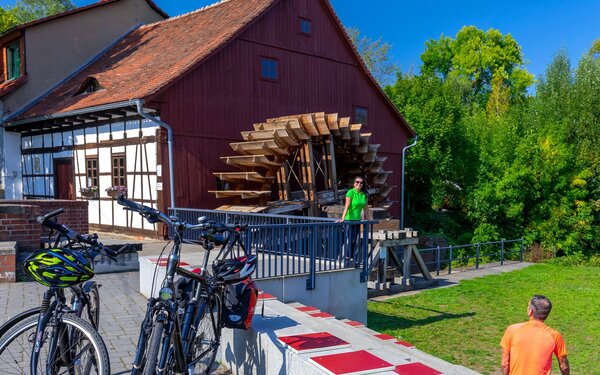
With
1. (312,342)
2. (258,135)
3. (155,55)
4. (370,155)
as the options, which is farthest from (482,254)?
(312,342)

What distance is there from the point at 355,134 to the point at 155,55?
21.4 ft

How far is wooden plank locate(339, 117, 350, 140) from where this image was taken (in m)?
14.4

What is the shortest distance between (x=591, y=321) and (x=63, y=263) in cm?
997

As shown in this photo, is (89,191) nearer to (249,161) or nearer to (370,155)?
(249,161)

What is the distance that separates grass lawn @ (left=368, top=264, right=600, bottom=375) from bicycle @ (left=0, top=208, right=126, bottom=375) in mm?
5556

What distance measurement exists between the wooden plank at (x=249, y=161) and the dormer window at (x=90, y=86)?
4.52 meters

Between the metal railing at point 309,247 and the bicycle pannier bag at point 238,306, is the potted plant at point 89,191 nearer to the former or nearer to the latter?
the metal railing at point 309,247

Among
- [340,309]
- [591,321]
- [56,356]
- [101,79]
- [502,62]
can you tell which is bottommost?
[591,321]

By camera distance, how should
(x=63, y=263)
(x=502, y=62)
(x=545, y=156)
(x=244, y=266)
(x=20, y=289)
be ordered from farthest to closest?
1. (x=502, y=62)
2. (x=545, y=156)
3. (x=20, y=289)
4. (x=244, y=266)
5. (x=63, y=263)

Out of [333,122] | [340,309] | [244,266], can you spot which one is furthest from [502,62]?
[244,266]

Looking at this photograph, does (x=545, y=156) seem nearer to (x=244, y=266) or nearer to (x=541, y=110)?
(x=541, y=110)

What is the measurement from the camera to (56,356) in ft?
11.1

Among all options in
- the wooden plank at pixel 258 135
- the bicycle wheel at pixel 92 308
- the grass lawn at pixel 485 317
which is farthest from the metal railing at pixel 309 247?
the wooden plank at pixel 258 135

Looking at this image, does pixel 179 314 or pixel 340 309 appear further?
pixel 340 309
